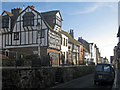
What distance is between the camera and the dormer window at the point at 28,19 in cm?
3073

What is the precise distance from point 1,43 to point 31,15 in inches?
336

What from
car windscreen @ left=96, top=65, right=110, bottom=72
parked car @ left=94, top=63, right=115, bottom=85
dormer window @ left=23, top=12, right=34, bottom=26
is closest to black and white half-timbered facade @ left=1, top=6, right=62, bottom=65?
dormer window @ left=23, top=12, right=34, bottom=26

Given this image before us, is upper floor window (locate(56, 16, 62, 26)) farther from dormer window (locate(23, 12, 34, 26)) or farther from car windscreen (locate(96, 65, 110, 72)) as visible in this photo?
car windscreen (locate(96, 65, 110, 72))

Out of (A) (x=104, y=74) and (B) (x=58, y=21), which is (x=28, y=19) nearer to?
(B) (x=58, y=21)

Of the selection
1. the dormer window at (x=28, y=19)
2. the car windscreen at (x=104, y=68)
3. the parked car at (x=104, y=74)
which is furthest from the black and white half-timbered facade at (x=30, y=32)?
the parked car at (x=104, y=74)

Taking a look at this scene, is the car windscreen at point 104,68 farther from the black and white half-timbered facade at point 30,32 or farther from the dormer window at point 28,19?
the dormer window at point 28,19

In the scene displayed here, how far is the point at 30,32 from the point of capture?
30.7 meters

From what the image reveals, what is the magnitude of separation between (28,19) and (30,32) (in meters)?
2.51

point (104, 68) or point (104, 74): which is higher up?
point (104, 68)

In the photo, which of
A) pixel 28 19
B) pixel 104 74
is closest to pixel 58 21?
pixel 28 19

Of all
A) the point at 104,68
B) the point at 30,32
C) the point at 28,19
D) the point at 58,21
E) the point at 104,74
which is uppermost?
the point at 58,21

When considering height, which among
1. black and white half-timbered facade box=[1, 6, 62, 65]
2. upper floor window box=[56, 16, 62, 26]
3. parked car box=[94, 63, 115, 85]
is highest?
upper floor window box=[56, 16, 62, 26]

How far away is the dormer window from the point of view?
30.7m

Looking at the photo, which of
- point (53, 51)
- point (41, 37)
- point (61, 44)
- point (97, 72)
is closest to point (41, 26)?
point (41, 37)
